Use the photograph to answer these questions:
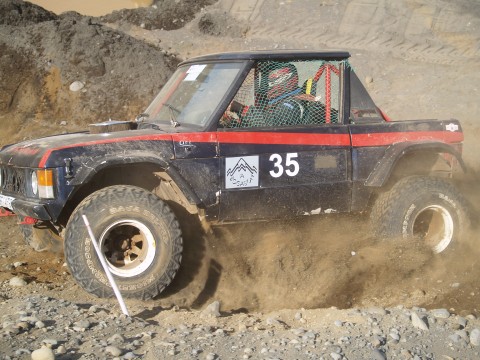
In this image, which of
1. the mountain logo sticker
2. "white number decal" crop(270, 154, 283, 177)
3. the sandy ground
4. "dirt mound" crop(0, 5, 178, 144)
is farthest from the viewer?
"dirt mound" crop(0, 5, 178, 144)

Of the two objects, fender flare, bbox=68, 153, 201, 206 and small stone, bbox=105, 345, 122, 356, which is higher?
fender flare, bbox=68, 153, 201, 206

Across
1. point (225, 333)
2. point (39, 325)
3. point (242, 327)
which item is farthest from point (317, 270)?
point (39, 325)

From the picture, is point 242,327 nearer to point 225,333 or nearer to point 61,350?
point 225,333

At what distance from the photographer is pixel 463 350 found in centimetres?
387

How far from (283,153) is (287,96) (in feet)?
1.96

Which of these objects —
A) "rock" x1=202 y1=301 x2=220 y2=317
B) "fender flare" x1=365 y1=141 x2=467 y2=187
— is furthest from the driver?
"rock" x1=202 y1=301 x2=220 y2=317

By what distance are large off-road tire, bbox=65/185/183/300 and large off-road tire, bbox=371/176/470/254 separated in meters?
2.00

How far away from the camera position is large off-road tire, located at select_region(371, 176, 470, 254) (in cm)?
570

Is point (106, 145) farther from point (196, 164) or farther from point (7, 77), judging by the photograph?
point (7, 77)

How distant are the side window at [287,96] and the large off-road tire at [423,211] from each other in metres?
0.93

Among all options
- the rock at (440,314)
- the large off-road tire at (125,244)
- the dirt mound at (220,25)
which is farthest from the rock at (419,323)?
the dirt mound at (220,25)

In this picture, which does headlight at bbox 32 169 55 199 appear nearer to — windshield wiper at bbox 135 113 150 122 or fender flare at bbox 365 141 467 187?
windshield wiper at bbox 135 113 150 122

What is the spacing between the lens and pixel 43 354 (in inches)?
133

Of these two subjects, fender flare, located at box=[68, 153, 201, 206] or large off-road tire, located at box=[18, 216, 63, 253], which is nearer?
fender flare, located at box=[68, 153, 201, 206]
